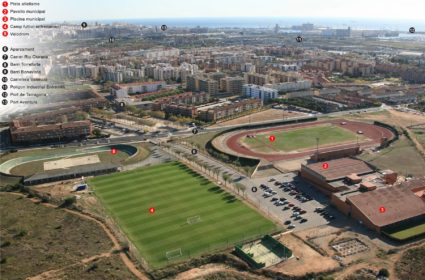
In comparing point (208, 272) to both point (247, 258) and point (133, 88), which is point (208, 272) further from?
point (133, 88)

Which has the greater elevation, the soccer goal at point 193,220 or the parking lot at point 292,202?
the parking lot at point 292,202

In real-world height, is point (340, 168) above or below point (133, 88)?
below

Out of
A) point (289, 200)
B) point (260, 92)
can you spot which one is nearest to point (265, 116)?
point (260, 92)

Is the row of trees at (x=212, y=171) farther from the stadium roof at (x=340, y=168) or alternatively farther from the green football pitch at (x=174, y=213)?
the stadium roof at (x=340, y=168)

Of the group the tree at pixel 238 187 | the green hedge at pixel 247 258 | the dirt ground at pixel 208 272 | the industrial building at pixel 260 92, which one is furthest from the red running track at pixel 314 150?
the dirt ground at pixel 208 272

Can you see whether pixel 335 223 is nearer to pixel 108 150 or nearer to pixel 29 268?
pixel 29 268

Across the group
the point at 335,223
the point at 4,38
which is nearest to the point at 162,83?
the point at 335,223
